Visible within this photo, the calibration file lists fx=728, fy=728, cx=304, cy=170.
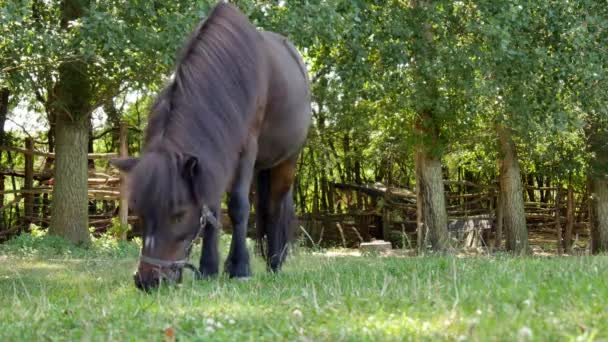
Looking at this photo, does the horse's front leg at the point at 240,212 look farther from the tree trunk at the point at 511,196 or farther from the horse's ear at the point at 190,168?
the tree trunk at the point at 511,196

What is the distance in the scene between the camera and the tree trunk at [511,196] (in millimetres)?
15750

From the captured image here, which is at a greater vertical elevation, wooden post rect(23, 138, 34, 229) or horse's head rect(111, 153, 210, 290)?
wooden post rect(23, 138, 34, 229)

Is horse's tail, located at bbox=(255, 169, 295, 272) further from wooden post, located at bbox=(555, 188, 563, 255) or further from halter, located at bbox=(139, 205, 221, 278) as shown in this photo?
wooden post, located at bbox=(555, 188, 563, 255)

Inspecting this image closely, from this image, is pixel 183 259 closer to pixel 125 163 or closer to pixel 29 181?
pixel 125 163

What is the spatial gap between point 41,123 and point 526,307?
64.5 feet

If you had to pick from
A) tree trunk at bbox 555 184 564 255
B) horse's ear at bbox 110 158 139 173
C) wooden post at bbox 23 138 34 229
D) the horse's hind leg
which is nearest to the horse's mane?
horse's ear at bbox 110 158 139 173

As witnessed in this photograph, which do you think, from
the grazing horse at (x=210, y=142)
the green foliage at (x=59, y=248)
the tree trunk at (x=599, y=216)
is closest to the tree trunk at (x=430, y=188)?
the tree trunk at (x=599, y=216)

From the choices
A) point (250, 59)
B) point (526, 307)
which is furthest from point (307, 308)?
point (250, 59)

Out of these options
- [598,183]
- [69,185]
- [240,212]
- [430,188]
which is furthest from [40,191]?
[598,183]

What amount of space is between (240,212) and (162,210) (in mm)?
1225

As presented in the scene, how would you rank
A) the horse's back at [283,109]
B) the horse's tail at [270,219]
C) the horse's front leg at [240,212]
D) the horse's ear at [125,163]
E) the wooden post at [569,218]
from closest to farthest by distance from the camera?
the horse's ear at [125,163] → the horse's front leg at [240,212] → the horse's back at [283,109] → the horse's tail at [270,219] → the wooden post at [569,218]

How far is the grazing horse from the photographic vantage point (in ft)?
13.8

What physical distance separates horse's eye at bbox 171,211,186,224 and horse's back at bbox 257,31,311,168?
5.23 feet

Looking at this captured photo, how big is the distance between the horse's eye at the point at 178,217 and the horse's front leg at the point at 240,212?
3.22ft
